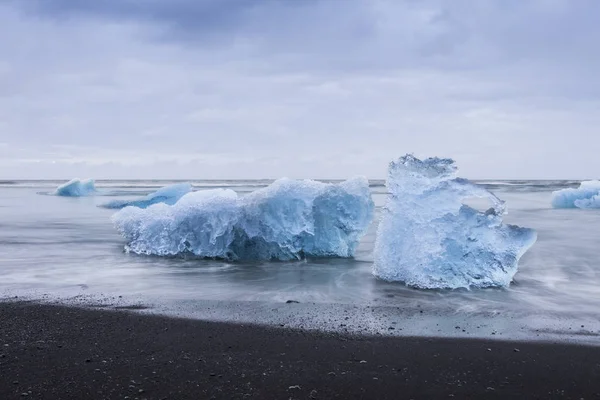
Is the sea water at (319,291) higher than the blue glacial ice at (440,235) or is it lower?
lower

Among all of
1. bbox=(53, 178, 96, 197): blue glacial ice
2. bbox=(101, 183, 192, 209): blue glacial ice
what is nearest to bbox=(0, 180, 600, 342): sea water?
bbox=(101, 183, 192, 209): blue glacial ice

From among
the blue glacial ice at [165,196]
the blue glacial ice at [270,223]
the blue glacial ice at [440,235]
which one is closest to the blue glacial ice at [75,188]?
the blue glacial ice at [165,196]

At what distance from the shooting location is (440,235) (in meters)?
8.40

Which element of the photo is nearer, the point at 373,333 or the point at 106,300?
the point at 373,333

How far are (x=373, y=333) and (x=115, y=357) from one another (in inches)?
95.8

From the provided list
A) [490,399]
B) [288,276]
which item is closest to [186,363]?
[490,399]

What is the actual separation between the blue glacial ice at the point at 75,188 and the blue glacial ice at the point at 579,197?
29.4 meters

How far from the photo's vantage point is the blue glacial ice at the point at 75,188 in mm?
A: 37219

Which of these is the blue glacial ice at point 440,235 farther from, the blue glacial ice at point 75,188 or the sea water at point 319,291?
the blue glacial ice at point 75,188

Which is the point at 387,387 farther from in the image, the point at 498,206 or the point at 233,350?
the point at 498,206

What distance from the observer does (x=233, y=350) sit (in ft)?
16.3

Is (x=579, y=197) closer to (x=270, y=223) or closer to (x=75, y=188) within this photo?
(x=270, y=223)

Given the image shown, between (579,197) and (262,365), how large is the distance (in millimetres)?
28778

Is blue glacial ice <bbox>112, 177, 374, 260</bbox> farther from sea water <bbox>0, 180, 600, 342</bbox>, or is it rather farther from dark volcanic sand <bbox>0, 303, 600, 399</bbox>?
dark volcanic sand <bbox>0, 303, 600, 399</bbox>
